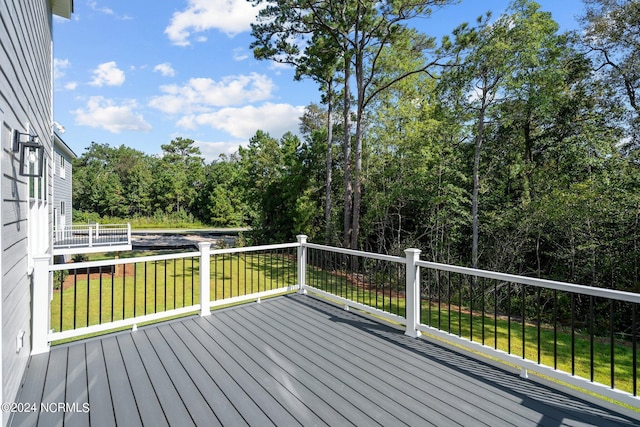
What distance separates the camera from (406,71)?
34.6 feet

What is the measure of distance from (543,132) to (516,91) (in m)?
2.15

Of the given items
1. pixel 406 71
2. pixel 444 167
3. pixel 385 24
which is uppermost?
pixel 385 24

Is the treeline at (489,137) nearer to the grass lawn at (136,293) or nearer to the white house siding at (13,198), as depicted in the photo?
the grass lawn at (136,293)

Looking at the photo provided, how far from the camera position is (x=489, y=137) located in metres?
9.52

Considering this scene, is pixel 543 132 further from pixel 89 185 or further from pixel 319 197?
pixel 89 185

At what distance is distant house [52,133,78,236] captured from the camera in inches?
405

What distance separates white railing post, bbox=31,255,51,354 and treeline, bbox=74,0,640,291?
26.4 ft

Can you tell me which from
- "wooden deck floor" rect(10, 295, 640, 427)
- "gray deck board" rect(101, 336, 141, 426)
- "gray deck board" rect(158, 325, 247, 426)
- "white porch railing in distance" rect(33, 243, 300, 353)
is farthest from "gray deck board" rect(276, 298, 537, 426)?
"gray deck board" rect(101, 336, 141, 426)

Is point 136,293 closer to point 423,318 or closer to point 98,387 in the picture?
point 98,387

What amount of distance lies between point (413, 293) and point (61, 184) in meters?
14.0

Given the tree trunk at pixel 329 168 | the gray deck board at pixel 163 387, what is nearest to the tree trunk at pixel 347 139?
the tree trunk at pixel 329 168

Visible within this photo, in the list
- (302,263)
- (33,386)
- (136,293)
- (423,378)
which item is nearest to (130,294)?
(136,293)

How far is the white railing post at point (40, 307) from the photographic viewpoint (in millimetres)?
2842

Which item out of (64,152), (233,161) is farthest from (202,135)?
(64,152)
